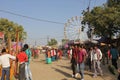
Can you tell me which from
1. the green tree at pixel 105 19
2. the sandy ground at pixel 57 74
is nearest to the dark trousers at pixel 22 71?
the sandy ground at pixel 57 74

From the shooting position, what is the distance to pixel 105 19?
34.8 metres

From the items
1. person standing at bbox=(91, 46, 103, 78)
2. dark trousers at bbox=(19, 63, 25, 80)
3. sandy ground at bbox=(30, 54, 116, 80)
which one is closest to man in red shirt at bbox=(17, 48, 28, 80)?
dark trousers at bbox=(19, 63, 25, 80)

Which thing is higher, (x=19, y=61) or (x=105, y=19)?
(x=105, y=19)

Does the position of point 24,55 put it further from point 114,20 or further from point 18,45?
point 114,20

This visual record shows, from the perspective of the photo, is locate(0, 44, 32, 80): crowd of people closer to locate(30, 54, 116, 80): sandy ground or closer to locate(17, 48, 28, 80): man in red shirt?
locate(17, 48, 28, 80): man in red shirt

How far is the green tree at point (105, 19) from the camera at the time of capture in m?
33.9

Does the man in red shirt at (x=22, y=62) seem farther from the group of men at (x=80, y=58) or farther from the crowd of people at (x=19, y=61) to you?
the group of men at (x=80, y=58)

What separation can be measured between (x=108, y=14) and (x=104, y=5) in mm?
3519

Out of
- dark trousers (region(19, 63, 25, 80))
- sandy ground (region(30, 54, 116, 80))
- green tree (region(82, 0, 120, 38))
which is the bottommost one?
sandy ground (region(30, 54, 116, 80))

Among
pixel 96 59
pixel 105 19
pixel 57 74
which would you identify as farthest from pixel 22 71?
pixel 105 19

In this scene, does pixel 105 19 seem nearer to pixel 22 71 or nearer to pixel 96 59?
pixel 96 59

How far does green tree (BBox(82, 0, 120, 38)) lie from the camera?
111ft

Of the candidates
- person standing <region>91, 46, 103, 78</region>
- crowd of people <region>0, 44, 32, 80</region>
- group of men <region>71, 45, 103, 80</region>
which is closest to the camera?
crowd of people <region>0, 44, 32, 80</region>

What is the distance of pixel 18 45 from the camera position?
49.1 feet
